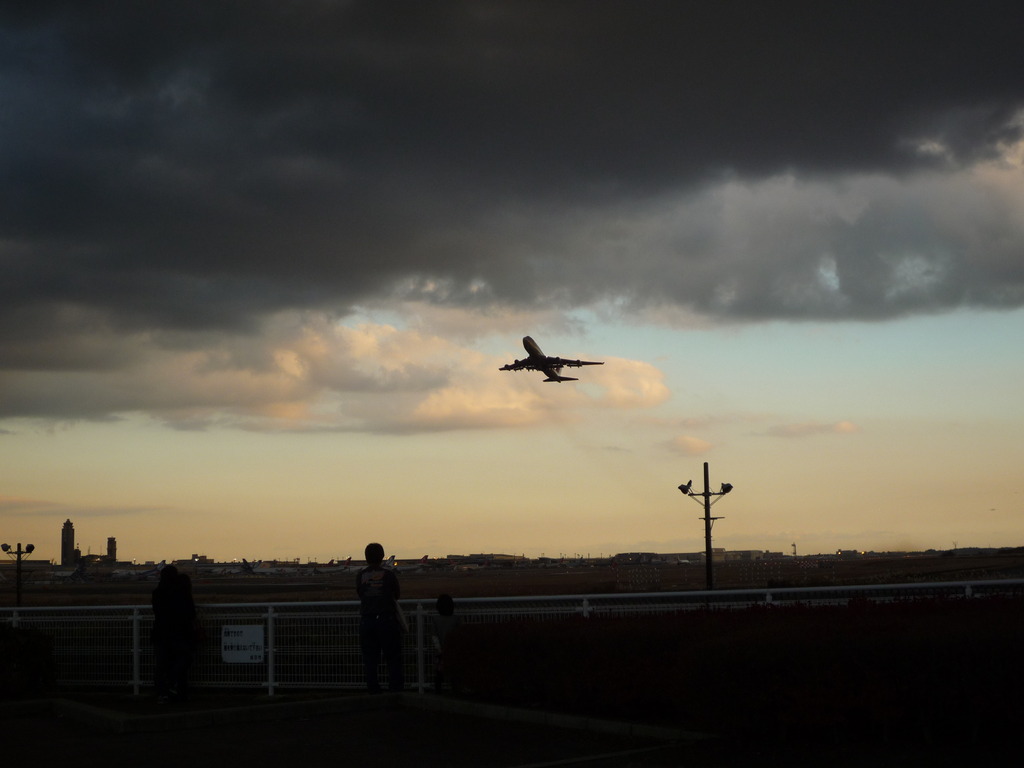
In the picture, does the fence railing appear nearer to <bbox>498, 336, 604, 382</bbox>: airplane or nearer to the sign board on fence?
the sign board on fence

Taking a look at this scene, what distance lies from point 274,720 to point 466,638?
7.61 feet

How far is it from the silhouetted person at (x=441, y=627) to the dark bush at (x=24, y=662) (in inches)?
237

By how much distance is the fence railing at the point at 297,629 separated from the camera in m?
12.9

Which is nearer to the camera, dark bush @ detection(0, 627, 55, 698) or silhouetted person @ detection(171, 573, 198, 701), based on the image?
silhouetted person @ detection(171, 573, 198, 701)

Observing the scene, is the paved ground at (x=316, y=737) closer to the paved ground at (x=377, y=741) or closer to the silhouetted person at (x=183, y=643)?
the paved ground at (x=377, y=741)

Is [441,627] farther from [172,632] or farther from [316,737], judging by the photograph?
[172,632]

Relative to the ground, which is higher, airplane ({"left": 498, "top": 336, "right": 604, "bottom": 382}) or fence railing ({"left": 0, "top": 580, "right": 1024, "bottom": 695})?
airplane ({"left": 498, "top": 336, "right": 604, "bottom": 382})

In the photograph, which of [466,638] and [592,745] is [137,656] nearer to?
[466,638]

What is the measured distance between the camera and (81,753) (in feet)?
35.1

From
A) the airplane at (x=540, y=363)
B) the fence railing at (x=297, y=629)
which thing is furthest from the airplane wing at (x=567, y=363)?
the fence railing at (x=297, y=629)

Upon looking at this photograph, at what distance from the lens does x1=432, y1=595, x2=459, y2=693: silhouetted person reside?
42.8 ft

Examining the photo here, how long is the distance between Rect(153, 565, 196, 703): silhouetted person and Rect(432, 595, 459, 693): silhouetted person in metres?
3.42

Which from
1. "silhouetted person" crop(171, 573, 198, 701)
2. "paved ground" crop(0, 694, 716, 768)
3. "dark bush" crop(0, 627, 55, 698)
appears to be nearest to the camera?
"paved ground" crop(0, 694, 716, 768)

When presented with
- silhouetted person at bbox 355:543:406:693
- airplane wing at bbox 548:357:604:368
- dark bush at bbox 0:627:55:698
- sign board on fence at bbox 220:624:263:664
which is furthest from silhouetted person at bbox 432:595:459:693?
airplane wing at bbox 548:357:604:368
